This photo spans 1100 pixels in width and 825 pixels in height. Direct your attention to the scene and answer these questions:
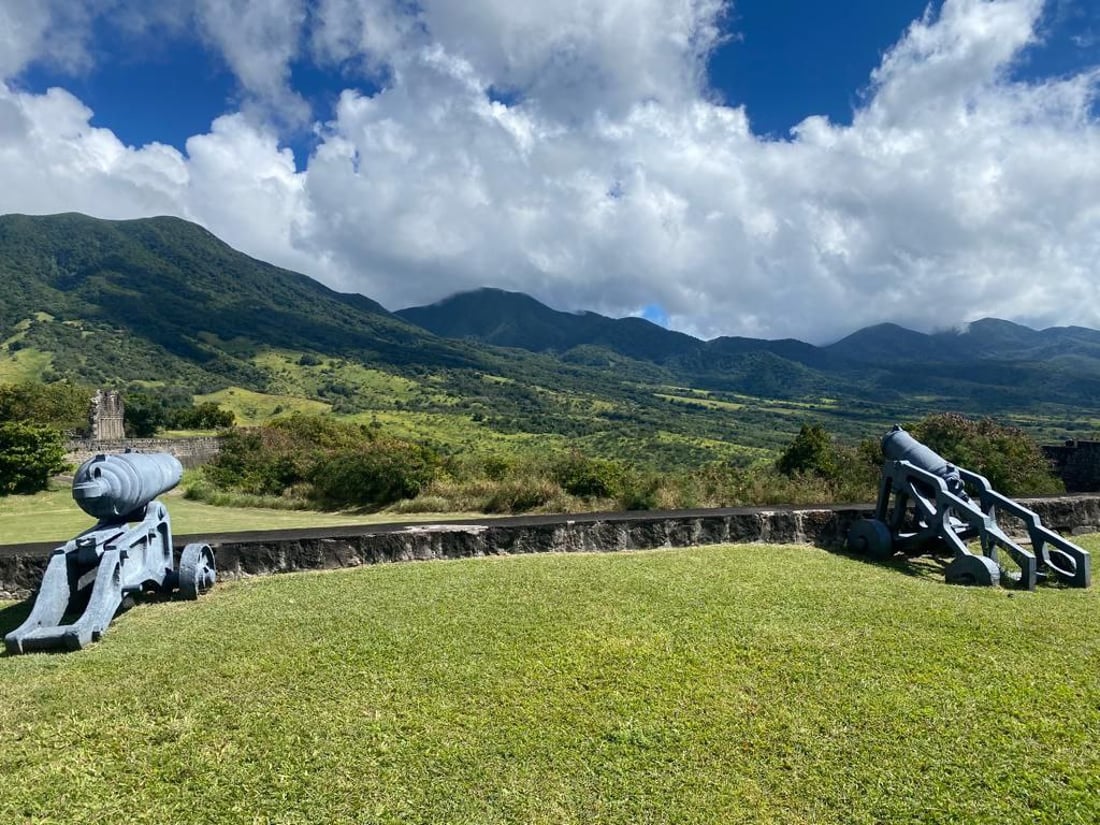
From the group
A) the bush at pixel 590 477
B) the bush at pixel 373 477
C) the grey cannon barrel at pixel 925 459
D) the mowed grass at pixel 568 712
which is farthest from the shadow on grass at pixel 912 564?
the bush at pixel 373 477

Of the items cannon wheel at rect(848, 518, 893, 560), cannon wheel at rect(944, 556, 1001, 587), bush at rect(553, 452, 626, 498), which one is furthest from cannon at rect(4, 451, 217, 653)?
bush at rect(553, 452, 626, 498)

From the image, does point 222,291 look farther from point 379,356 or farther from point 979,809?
point 979,809

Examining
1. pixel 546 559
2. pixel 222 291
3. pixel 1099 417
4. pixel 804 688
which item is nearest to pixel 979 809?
pixel 804 688

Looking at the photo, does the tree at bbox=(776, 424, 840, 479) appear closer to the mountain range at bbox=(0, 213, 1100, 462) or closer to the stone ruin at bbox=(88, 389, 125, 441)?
the stone ruin at bbox=(88, 389, 125, 441)

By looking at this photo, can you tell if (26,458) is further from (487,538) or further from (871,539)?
(871,539)

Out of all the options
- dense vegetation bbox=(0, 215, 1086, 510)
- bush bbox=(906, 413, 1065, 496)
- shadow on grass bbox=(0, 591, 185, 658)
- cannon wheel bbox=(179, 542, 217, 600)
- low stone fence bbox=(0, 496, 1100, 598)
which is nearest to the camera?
shadow on grass bbox=(0, 591, 185, 658)

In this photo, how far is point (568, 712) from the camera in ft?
11.5

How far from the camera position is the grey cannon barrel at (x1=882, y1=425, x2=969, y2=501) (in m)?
6.77

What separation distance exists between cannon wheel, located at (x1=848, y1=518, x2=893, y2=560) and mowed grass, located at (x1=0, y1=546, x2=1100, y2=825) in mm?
1595

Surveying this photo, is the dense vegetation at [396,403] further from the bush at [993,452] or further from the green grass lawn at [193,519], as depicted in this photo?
the green grass lawn at [193,519]

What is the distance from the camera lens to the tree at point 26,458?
941 inches

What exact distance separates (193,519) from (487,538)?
12.1 meters

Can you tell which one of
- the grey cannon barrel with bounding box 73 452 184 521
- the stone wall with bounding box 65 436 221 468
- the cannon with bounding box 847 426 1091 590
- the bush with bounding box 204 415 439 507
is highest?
the grey cannon barrel with bounding box 73 452 184 521

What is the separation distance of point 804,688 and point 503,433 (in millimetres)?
74232
